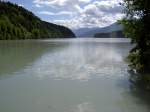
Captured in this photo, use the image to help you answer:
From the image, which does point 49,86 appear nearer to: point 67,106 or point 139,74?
point 67,106

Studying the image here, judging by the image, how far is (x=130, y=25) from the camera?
32094mm

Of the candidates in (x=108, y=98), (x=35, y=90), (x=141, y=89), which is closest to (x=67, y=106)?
(x=108, y=98)

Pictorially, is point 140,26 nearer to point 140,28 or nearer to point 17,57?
point 140,28

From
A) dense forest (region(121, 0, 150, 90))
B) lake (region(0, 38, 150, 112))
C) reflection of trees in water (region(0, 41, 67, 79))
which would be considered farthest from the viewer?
reflection of trees in water (region(0, 41, 67, 79))

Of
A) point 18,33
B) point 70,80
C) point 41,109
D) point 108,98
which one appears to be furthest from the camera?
point 18,33

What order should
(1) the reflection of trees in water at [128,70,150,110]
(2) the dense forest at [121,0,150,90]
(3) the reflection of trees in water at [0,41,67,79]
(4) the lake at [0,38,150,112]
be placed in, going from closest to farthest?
(4) the lake at [0,38,150,112] → (1) the reflection of trees in water at [128,70,150,110] → (2) the dense forest at [121,0,150,90] → (3) the reflection of trees in water at [0,41,67,79]

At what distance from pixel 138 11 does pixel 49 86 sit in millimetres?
13084

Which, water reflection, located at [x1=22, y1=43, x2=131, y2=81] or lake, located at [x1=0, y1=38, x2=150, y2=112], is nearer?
lake, located at [x1=0, y1=38, x2=150, y2=112]

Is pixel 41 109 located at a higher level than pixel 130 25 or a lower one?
lower

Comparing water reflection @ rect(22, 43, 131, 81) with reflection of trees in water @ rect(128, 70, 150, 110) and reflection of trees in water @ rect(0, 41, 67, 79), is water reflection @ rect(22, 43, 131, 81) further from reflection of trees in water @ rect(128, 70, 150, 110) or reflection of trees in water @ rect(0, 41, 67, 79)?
reflection of trees in water @ rect(128, 70, 150, 110)

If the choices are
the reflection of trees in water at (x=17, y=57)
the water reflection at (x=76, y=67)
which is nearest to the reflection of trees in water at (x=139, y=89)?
the water reflection at (x=76, y=67)

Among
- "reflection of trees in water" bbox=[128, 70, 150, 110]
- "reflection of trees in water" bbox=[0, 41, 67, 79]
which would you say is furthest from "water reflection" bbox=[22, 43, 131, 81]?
"reflection of trees in water" bbox=[128, 70, 150, 110]

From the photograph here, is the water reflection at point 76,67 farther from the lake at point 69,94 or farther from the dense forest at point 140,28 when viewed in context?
the dense forest at point 140,28

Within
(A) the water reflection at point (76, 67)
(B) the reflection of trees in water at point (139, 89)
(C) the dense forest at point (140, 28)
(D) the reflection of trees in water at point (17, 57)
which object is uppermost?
(C) the dense forest at point (140, 28)
